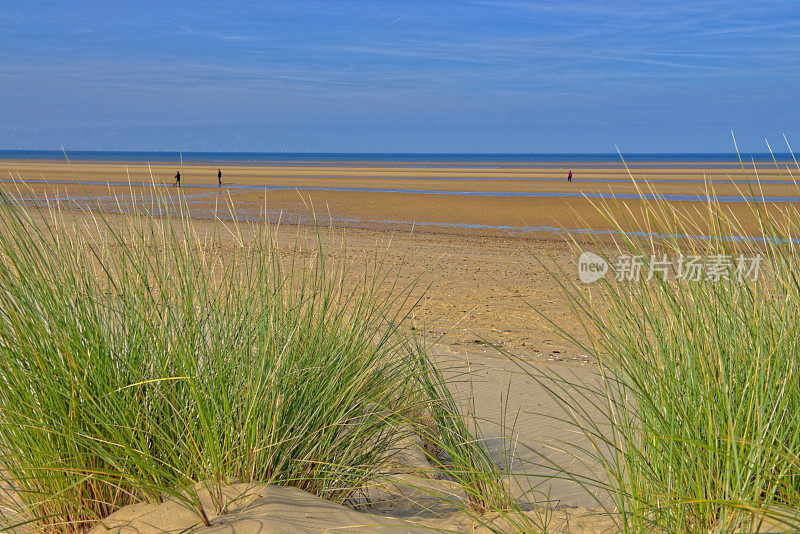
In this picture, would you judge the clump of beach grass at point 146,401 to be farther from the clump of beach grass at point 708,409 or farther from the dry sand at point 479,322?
the clump of beach grass at point 708,409

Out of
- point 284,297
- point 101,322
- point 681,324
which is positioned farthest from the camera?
point 284,297

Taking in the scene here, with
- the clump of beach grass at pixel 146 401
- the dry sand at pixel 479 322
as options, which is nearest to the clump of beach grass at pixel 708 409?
the dry sand at pixel 479 322

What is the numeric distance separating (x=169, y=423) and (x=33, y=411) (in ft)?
1.51

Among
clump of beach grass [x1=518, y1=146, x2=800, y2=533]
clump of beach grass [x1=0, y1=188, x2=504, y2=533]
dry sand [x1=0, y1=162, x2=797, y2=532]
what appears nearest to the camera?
clump of beach grass [x1=518, y1=146, x2=800, y2=533]

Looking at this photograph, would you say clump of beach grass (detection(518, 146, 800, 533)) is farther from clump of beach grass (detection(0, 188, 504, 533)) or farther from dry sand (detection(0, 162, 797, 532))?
clump of beach grass (detection(0, 188, 504, 533))

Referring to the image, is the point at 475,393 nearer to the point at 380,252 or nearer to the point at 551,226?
the point at 380,252

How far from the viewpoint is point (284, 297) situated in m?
3.34

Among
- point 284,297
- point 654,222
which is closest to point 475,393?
point 284,297

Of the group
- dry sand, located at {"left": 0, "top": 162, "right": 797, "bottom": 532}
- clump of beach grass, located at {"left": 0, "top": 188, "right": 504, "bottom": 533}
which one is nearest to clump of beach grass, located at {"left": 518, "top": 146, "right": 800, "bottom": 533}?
dry sand, located at {"left": 0, "top": 162, "right": 797, "bottom": 532}

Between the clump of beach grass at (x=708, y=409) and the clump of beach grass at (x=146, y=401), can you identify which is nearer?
the clump of beach grass at (x=708, y=409)

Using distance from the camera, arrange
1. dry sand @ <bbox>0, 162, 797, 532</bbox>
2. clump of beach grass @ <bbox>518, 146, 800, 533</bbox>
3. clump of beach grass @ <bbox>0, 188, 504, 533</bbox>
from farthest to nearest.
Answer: dry sand @ <bbox>0, 162, 797, 532</bbox>, clump of beach grass @ <bbox>0, 188, 504, 533</bbox>, clump of beach grass @ <bbox>518, 146, 800, 533</bbox>

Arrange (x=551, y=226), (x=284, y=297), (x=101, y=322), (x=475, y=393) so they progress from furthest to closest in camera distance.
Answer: (x=551, y=226) → (x=475, y=393) → (x=284, y=297) → (x=101, y=322)

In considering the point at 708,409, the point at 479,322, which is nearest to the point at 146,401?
the point at 708,409

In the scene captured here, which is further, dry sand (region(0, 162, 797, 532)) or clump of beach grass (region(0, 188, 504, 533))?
dry sand (region(0, 162, 797, 532))
